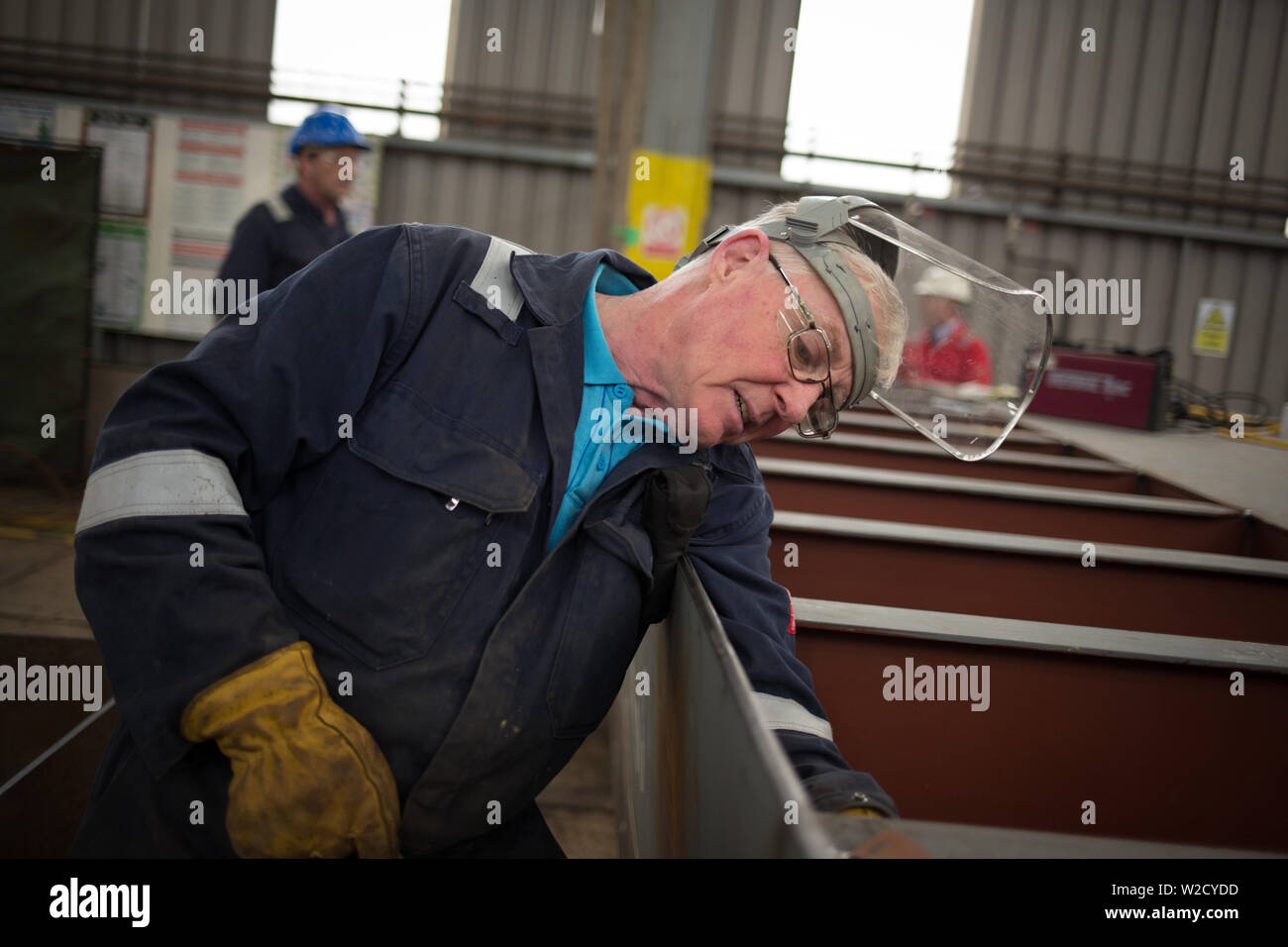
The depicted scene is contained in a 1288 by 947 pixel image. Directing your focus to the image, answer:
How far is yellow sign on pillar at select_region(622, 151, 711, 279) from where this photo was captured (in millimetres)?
5156

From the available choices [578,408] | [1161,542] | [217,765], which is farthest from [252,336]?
[1161,542]

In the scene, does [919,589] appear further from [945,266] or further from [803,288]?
[803,288]

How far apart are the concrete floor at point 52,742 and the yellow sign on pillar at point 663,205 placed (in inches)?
108

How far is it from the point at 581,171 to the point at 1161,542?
22.3 feet

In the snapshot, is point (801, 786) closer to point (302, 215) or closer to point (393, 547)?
point (393, 547)

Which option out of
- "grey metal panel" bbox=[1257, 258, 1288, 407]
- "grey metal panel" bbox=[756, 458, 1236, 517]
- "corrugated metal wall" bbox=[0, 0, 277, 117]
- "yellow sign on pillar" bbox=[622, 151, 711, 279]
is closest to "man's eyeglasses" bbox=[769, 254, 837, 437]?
"grey metal panel" bbox=[756, 458, 1236, 517]

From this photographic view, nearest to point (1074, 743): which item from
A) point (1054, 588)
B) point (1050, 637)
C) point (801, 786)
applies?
point (1050, 637)

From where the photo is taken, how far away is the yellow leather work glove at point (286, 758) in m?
1.07

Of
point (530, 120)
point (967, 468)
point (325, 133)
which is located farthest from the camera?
point (530, 120)

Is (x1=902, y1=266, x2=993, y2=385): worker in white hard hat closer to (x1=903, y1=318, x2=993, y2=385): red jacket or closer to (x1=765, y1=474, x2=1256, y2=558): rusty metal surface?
(x1=903, y1=318, x2=993, y2=385): red jacket

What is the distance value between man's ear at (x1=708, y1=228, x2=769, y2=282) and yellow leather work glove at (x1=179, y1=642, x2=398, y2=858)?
74 centimetres

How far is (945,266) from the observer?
1.50 m

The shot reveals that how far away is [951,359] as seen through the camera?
5.30 ft

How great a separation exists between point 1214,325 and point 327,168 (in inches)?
318
